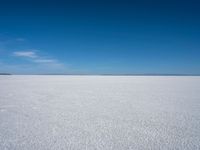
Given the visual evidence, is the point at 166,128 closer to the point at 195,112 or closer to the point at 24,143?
the point at 195,112

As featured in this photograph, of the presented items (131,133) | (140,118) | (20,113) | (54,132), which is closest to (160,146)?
(131,133)

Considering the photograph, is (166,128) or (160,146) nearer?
(160,146)

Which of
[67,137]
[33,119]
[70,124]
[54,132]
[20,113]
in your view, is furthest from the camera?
[20,113]

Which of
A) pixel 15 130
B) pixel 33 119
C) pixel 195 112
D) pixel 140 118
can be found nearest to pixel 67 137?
pixel 15 130

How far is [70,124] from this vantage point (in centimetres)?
256

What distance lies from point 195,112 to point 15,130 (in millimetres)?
3268

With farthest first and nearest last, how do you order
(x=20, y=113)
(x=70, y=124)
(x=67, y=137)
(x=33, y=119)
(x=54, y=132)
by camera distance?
(x=20, y=113)
(x=33, y=119)
(x=70, y=124)
(x=54, y=132)
(x=67, y=137)

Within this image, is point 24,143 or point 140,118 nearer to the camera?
point 24,143

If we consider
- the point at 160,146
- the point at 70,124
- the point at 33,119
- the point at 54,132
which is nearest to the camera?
the point at 160,146

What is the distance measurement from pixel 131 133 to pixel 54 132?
1.05 meters

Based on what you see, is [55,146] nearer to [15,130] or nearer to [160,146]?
[15,130]

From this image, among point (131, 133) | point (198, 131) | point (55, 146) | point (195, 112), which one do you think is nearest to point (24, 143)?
point (55, 146)

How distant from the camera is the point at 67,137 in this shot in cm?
205

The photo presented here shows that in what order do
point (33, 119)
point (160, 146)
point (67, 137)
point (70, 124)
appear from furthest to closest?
point (33, 119) < point (70, 124) < point (67, 137) < point (160, 146)
